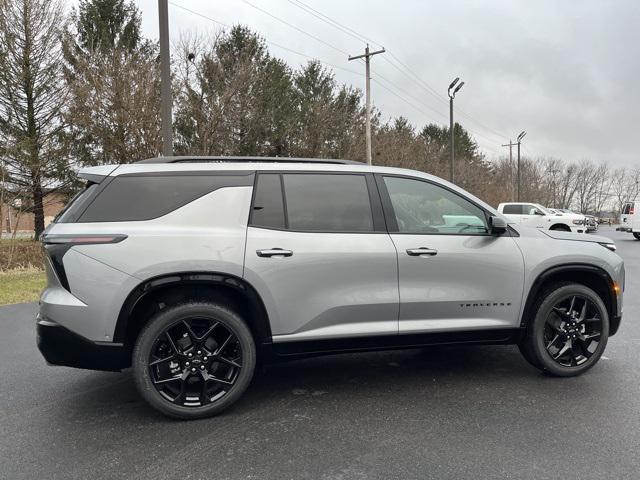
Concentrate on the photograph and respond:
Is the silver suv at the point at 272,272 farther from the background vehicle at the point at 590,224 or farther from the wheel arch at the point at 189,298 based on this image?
the background vehicle at the point at 590,224

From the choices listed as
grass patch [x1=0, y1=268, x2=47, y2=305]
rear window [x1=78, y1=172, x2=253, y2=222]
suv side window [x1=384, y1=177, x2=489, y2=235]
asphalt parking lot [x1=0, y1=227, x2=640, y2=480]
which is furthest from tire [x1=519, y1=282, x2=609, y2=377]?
grass patch [x1=0, y1=268, x2=47, y2=305]

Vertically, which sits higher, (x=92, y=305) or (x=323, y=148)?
(x=323, y=148)

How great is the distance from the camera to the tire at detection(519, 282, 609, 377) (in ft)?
13.3

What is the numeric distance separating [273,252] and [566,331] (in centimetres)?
262

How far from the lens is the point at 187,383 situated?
11.2ft

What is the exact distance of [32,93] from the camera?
63.1ft

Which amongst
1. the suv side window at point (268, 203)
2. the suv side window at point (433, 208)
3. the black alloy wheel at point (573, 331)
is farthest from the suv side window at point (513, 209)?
the suv side window at point (268, 203)

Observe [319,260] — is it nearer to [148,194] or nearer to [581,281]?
[148,194]

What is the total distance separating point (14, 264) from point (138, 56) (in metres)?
8.28

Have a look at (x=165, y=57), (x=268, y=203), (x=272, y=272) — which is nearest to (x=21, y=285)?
(x=165, y=57)

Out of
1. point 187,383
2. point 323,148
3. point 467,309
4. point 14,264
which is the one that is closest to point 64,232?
point 187,383

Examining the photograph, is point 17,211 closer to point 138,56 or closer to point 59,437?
point 138,56

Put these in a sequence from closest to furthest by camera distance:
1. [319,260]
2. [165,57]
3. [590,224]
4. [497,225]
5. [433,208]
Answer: [319,260] → [497,225] → [433,208] → [165,57] → [590,224]

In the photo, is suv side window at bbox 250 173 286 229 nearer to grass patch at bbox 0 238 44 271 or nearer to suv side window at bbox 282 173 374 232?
suv side window at bbox 282 173 374 232
